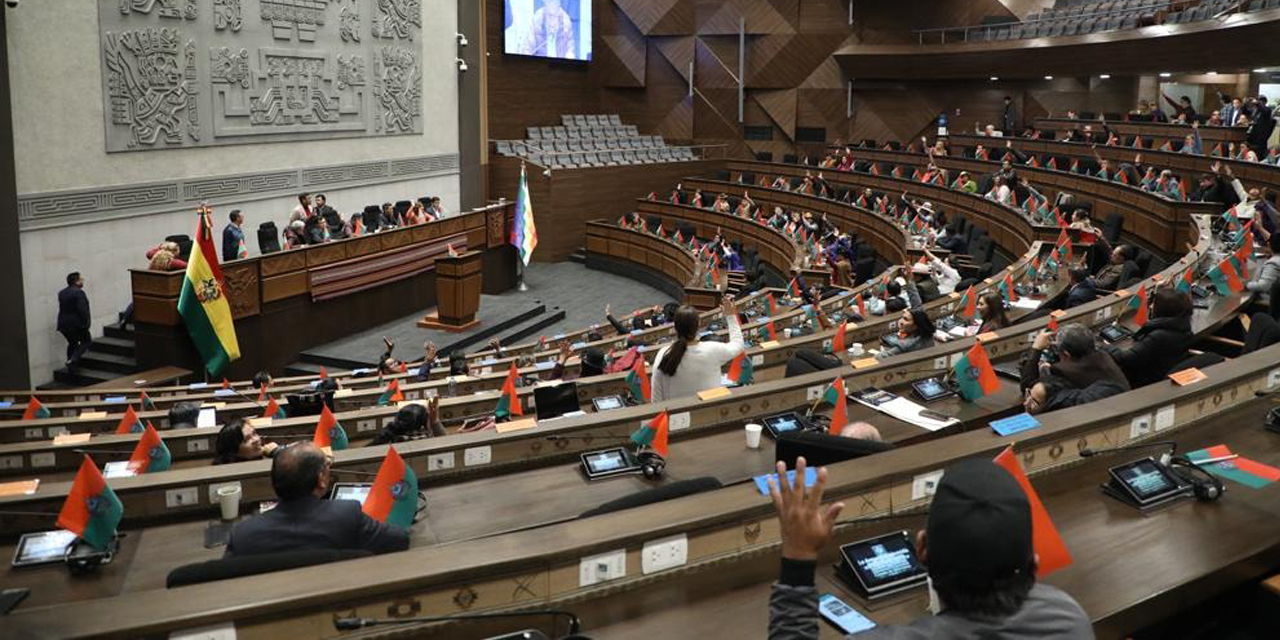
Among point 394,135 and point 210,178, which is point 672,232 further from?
point 210,178

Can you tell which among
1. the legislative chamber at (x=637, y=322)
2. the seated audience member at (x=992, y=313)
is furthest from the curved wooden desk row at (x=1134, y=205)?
the seated audience member at (x=992, y=313)

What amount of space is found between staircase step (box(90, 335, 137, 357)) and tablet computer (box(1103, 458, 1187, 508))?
9.51 m

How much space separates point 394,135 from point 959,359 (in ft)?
38.8

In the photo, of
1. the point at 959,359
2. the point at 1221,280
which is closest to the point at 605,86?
the point at 1221,280

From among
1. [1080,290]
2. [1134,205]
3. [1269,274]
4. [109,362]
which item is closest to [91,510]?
[1080,290]

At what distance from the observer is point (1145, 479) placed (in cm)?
293

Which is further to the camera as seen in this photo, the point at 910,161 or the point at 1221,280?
the point at 910,161

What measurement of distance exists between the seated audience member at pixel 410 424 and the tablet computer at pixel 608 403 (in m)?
0.78

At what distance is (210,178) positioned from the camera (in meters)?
11.5

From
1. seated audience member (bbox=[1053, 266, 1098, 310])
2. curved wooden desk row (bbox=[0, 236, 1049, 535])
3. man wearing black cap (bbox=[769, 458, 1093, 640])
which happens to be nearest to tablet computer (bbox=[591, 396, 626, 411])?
curved wooden desk row (bbox=[0, 236, 1049, 535])

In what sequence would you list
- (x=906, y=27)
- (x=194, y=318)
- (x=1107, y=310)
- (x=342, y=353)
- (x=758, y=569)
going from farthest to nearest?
(x=906, y=27), (x=342, y=353), (x=194, y=318), (x=1107, y=310), (x=758, y=569)

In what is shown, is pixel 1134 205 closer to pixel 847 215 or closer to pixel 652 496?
pixel 847 215

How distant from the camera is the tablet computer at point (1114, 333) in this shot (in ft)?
18.8

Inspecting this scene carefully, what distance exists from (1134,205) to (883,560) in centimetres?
1035
